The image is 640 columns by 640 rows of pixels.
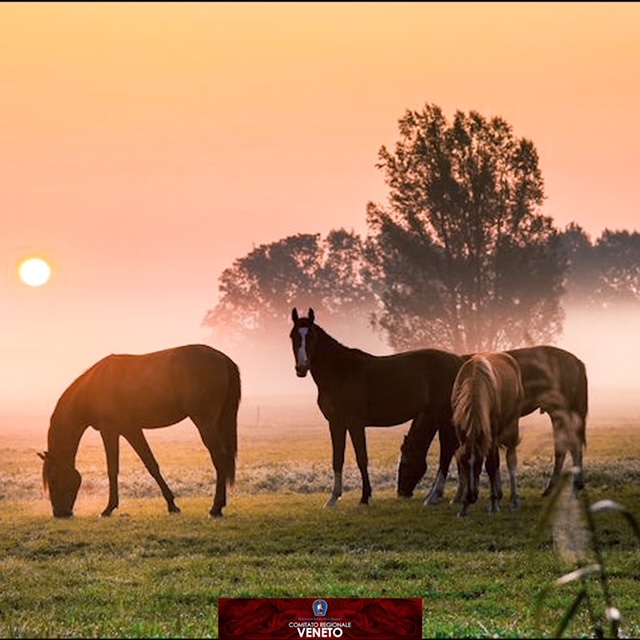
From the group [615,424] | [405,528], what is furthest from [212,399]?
[615,424]

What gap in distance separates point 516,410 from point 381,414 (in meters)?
2.90

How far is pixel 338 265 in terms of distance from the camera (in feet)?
241

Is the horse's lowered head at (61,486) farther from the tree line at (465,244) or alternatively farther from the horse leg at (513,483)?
the tree line at (465,244)

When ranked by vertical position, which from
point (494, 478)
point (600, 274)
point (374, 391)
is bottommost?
point (494, 478)

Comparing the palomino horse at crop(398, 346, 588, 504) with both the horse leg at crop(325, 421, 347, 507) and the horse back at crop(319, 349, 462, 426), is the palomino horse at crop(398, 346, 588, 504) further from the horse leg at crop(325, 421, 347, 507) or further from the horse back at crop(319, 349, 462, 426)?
the horse leg at crop(325, 421, 347, 507)

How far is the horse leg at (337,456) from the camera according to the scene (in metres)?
20.1

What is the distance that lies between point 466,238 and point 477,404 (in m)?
24.4

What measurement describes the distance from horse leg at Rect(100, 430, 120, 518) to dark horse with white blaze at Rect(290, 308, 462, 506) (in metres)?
3.61

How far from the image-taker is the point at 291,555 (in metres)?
14.9

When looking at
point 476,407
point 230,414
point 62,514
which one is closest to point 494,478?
point 476,407

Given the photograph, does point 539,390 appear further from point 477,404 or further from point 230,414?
point 230,414

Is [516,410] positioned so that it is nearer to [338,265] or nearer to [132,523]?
[132,523]

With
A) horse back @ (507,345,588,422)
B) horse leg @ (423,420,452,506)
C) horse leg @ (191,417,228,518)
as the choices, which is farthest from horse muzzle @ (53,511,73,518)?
horse back @ (507,345,588,422)

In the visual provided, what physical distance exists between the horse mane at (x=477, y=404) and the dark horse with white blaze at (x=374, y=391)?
283 centimetres
